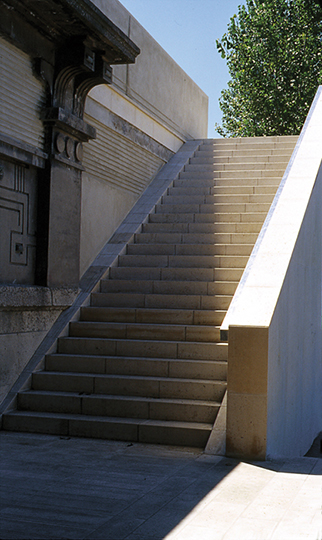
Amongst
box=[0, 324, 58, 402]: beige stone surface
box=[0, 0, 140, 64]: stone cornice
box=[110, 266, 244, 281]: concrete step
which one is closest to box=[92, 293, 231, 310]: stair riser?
box=[110, 266, 244, 281]: concrete step

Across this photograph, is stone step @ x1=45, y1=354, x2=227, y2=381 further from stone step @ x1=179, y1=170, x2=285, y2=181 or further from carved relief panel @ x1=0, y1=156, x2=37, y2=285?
stone step @ x1=179, y1=170, x2=285, y2=181

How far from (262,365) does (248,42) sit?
18.8 metres

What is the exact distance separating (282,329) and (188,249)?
122 inches

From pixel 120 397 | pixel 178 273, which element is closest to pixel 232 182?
pixel 178 273

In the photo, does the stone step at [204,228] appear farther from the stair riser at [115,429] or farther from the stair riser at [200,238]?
the stair riser at [115,429]

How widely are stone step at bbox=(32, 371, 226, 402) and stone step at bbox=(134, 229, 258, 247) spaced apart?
8.96ft

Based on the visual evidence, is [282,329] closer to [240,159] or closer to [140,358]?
[140,358]

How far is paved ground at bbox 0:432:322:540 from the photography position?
343 cm

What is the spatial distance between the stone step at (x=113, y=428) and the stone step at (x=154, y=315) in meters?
1.49

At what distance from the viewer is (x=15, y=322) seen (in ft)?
21.1

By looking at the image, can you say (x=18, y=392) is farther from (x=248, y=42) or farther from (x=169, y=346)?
(x=248, y=42)

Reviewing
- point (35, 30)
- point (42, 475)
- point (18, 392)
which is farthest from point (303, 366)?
point (35, 30)

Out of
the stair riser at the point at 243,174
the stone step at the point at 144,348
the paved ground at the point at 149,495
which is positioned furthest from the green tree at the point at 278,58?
the paved ground at the point at 149,495

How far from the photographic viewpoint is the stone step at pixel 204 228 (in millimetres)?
8875
